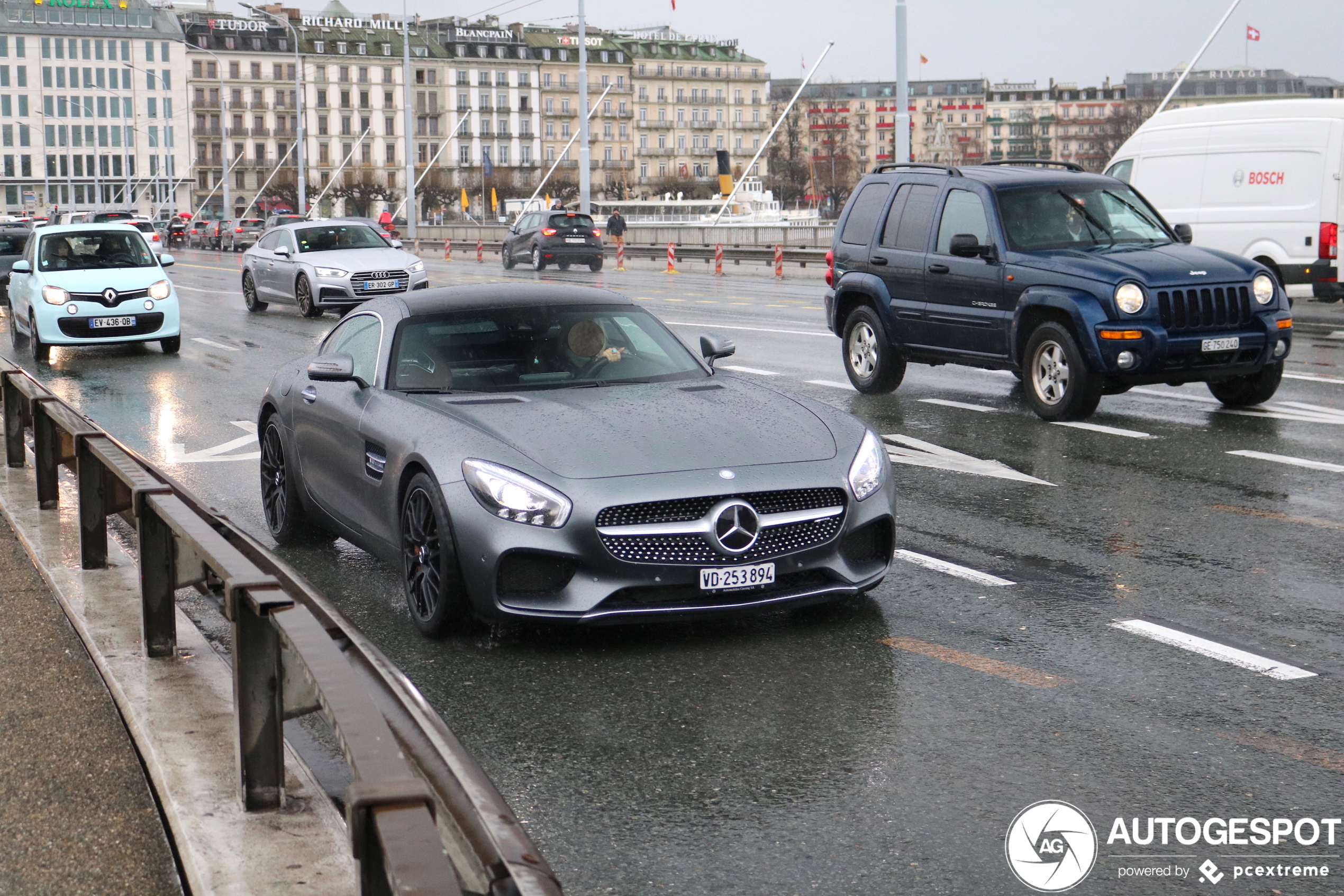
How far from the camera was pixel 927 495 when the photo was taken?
9297mm

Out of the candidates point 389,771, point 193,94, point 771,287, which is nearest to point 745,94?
point 193,94

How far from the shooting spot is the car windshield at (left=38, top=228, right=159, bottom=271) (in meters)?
20.9

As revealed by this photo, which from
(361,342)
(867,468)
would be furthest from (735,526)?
(361,342)

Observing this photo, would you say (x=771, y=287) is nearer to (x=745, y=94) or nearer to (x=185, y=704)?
(x=185, y=704)

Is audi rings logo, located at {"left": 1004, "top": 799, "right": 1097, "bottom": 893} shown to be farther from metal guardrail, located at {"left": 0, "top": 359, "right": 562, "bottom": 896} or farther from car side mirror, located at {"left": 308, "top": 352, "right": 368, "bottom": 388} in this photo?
car side mirror, located at {"left": 308, "top": 352, "right": 368, "bottom": 388}

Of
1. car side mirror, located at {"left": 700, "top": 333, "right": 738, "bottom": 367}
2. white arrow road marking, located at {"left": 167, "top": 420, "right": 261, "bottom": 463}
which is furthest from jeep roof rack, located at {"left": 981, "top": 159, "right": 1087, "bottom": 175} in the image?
car side mirror, located at {"left": 700, "top": 333, "right": 738, "bottom": 367}

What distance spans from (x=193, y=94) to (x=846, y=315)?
14818 centimetres

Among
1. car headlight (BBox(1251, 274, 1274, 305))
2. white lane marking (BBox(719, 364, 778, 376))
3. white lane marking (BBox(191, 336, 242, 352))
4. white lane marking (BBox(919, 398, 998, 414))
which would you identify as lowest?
white lane marking (BBox(919, 398, 998, 414))

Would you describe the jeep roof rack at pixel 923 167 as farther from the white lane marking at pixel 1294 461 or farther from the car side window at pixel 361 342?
the car side window at pixel 361 342

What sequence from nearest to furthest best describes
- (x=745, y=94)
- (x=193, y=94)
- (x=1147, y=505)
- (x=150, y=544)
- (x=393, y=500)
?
(x=150, y=544) → (x=393, y=500) → (x=1147, y=505) → (x=193, y=94) → (x=745, y=94)

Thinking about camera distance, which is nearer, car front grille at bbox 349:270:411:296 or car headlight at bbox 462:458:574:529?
car headlight at bbox 462:458:574:529

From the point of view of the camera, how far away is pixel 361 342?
25.3ft

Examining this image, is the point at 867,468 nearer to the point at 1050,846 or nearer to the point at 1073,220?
the point at 1050,846

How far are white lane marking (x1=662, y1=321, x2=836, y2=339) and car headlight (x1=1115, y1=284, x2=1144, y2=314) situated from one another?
27.7 feet
